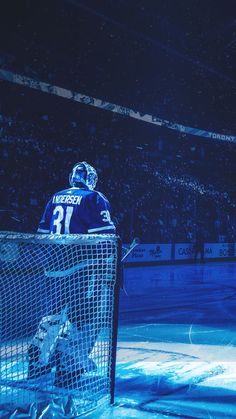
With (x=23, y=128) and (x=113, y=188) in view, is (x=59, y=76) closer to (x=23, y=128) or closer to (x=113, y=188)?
(x=23, y=128)

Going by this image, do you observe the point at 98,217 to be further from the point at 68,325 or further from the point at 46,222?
the point at 68,325

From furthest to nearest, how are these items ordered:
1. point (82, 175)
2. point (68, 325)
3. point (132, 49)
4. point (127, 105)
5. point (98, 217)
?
point (127, 105)
point (132, 49)
point (82, 175)
point (98, 217)
point (68, 325)

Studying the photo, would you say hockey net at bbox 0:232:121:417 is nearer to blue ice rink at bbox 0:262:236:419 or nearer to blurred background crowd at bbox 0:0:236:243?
blue ice rink at bbox 0:262:236:419

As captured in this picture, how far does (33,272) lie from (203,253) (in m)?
19.5

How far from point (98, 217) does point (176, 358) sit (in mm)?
1776

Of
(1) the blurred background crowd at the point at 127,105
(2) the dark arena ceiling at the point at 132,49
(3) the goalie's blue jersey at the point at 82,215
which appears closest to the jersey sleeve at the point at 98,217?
(3) the goalie's blue jersey at the point at 82,215

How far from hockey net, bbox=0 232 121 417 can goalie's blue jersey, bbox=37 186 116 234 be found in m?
0.24

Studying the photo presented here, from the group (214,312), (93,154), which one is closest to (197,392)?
(214,312)

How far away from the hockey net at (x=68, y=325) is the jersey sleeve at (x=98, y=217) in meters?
0.19

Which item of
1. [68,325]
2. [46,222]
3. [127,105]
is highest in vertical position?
[127,105]

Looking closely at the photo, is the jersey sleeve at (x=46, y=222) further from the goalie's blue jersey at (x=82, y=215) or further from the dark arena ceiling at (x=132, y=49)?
the dark arena ceiling at (x=132, y=49)

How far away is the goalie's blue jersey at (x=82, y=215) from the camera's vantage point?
145 inches

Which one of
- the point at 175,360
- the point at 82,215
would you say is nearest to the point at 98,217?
the point at 82,215

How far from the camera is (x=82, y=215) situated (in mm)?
3697
